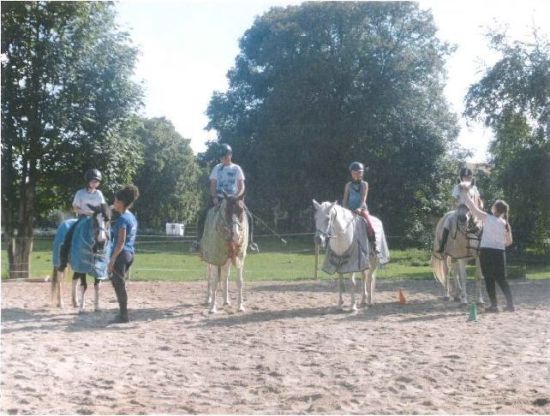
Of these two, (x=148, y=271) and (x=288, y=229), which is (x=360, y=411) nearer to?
(x=148, y=271)

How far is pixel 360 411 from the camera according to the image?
5191mm

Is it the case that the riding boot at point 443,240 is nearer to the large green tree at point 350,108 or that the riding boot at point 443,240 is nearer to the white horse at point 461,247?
the white horse at point 461,247

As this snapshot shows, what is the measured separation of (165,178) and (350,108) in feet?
83.2

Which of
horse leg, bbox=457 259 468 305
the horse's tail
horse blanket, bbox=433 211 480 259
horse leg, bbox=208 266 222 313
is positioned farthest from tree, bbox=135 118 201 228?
horse leg, bbox=457 259 468 305

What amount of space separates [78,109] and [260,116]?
2224 centimetres

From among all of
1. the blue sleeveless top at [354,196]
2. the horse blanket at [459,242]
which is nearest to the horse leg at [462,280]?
the horse blanket at [459,242]

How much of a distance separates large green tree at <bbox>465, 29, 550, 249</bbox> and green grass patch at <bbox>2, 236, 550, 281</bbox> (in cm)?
274

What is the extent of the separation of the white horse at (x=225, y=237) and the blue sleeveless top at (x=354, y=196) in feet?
6.86

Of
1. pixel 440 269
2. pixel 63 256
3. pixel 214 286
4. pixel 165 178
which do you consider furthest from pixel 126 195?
pixel 165 178

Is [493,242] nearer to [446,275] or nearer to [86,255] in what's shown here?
[446,275]

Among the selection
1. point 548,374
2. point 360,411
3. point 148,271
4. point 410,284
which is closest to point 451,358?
point 548,374

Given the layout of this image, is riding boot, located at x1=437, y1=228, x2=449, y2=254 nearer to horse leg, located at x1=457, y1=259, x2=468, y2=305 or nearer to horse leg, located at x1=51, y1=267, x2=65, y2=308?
horse leg, located at x1=457, y1=259, x2=468, y2=305

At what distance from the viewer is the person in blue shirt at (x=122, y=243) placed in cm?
933

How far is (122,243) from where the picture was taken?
368 inches
